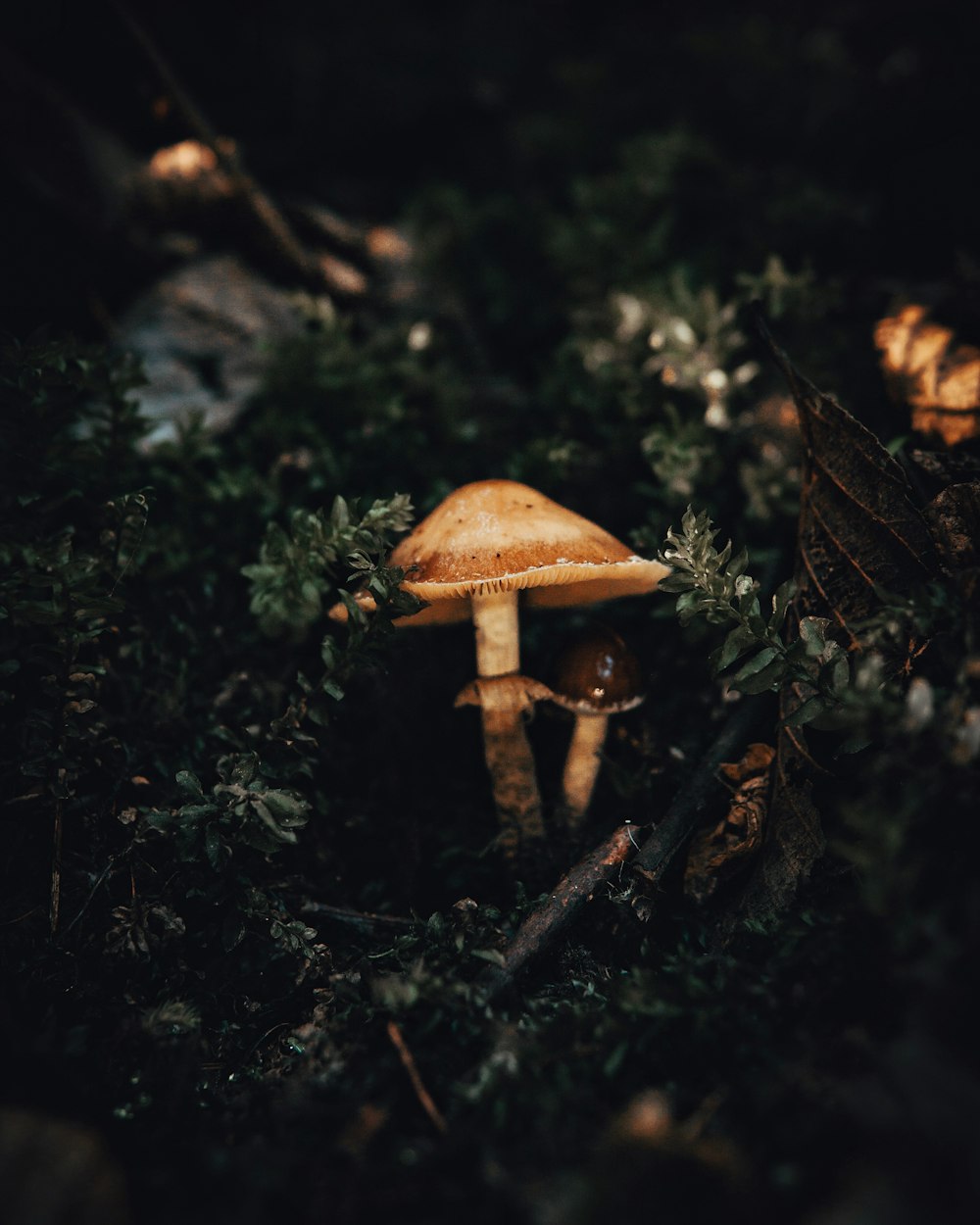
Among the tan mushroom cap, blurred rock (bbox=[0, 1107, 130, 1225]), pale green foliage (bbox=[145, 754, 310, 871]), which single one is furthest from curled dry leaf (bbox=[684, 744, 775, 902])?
blurred rock (bbox=[0, 1107, 130, 1225])

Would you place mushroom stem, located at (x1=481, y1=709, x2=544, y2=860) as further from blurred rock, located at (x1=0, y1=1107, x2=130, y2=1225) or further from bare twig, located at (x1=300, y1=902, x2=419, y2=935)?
blurred rock, located at (x1=0, y1=1107, x2=130, y2=1225)

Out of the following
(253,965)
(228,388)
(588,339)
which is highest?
(588,339)

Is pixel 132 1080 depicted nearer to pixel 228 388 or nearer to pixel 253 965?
pixel 253 965

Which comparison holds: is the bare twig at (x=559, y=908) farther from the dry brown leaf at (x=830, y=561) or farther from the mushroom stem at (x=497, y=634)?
the mushroom stem at (x=497, y=634)

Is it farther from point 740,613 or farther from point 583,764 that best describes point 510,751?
point 740,613

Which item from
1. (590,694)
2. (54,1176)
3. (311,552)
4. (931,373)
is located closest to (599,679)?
(590,694)

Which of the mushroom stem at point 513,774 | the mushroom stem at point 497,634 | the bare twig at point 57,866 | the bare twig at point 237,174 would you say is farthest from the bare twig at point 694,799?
the bare twig at point 237,174

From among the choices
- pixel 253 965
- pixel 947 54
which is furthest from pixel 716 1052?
pixel 947 54
